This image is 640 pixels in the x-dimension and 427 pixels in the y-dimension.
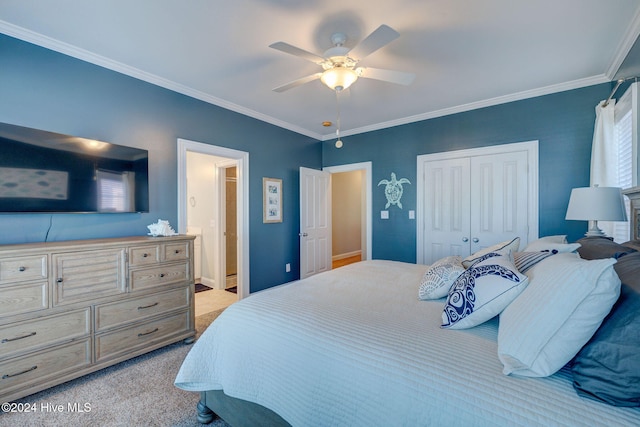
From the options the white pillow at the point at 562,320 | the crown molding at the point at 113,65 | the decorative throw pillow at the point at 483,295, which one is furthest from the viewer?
the crown molding at the point at 113,65

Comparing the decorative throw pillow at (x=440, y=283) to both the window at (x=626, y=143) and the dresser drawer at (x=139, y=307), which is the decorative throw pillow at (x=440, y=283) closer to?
the window at (x=626, y=143)

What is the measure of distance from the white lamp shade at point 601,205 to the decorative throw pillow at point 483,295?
143 cm

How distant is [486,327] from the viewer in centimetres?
124

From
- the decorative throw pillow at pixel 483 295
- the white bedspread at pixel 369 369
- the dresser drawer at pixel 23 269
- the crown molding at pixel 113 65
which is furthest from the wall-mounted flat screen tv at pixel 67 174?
the decorative throw pillow at pixel 483 295

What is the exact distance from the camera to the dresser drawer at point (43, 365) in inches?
68.5

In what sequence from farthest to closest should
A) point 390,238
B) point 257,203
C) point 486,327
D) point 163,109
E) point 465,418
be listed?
point 390,238 < point 257,203 < point 163,109 < point 486,327 < point 465,418

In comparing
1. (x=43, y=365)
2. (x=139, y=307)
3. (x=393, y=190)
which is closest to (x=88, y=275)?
(x=139, y=307)

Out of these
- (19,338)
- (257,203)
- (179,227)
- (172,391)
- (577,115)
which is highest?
(577,115)

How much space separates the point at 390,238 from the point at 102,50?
397cm

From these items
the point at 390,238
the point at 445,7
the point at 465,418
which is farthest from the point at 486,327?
the point at 390,238

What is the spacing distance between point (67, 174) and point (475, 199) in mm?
4280

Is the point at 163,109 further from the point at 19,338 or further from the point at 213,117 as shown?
the point at 19,338

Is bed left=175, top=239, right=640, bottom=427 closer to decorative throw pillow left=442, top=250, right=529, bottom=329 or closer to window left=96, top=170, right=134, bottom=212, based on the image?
decorative throw pillow left=442, top=250, right=529, bottom=329

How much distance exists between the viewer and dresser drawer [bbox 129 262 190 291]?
229 cm
